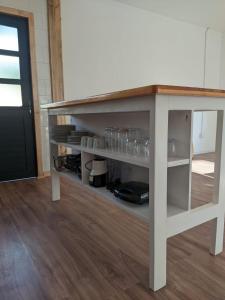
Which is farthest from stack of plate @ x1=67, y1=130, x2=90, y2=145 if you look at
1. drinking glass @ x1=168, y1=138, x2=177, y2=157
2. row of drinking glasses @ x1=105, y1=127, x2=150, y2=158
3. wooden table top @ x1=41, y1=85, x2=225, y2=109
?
drinking glass @ x1=168, y1=138, x2=177, y2=157

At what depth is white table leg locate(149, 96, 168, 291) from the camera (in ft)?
3.30

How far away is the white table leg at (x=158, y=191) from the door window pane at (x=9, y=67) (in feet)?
8.43

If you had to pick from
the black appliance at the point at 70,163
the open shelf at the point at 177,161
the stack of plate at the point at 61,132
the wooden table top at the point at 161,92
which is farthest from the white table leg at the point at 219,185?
the stack of plate at the point at 61,132

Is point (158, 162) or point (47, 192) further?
point (47, 192)

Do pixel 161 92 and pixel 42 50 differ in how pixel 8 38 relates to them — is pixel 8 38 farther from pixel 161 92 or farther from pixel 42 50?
pixel 161 92

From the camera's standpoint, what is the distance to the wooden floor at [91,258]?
1.11 m

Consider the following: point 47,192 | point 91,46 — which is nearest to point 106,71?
point 91,46

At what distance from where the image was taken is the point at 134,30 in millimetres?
3941

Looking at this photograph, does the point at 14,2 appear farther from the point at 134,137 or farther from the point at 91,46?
the point at 134,137

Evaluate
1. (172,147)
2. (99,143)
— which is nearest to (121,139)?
(99,143)

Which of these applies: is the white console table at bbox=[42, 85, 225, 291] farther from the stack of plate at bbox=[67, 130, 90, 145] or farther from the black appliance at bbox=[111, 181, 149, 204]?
the stack of plate at bbox=[67, 130, 90, 145]

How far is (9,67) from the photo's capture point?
2.95 meters

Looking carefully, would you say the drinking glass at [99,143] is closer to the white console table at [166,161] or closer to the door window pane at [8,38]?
the white console table at [166,161]

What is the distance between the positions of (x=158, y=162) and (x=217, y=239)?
0.73 metres
